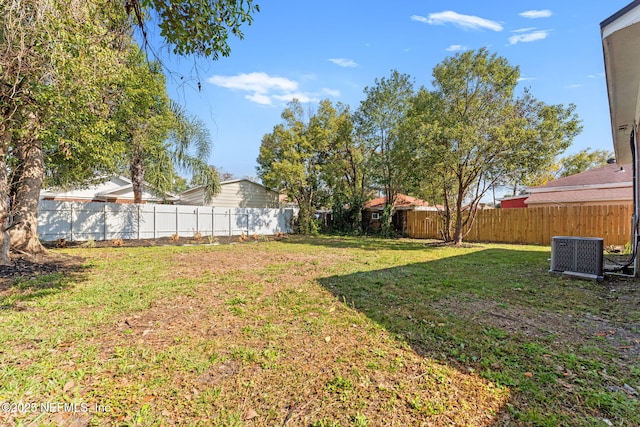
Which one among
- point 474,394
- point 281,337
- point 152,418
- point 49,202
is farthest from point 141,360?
point 49,202

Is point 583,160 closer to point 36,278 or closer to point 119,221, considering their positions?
point 119,221

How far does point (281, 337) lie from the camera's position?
308 cm

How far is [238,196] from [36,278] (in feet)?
48.5

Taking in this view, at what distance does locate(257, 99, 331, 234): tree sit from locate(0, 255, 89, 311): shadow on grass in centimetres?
1163

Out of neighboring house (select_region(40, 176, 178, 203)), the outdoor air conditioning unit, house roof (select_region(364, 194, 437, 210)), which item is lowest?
the outdoor air conditioning unit

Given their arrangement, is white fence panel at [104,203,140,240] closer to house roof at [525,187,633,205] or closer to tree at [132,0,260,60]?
tree at [132,0,260,60]

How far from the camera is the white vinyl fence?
11.3m

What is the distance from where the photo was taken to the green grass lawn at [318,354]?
1985 mm

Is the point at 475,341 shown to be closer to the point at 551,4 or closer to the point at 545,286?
the point at 545,286

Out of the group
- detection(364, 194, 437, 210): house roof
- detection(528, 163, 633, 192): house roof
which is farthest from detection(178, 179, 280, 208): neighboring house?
detection(528, 163, 633, 192): house roof

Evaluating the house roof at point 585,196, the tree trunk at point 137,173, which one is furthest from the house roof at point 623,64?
the tree trunk at point 137,173

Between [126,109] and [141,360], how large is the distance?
27.9 ft

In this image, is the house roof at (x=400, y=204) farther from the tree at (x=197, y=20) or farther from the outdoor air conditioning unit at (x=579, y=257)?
the tree at (x=197, y=20)

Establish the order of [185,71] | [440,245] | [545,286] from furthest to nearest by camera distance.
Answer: [440,245], [545,286], [185,71]
